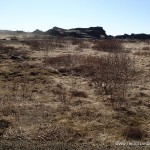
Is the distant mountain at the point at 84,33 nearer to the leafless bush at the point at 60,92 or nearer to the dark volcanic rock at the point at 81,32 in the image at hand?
the dark volcanic rock at the point at 81,32

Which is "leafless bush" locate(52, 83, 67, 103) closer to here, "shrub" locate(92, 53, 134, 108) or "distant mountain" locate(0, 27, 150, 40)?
"shrub" locate(92, 53, 134, 108)

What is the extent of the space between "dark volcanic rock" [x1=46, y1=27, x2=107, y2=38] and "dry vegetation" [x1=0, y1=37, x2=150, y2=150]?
47.9 metres

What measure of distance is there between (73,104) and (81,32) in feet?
201

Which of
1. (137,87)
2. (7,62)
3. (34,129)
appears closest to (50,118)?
(34,129)

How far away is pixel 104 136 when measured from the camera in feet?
28.4

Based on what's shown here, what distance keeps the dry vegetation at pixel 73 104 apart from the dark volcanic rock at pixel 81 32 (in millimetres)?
47891

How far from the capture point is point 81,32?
71.9 m

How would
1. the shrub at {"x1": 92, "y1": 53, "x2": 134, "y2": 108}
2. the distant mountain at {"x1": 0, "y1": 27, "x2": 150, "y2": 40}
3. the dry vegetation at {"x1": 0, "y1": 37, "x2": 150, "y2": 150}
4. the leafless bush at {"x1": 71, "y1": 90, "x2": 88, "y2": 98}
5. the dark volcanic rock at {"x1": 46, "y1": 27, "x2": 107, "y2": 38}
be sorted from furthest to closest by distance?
the distant mountain at {"x1": 0, "y1": 27, "x2": 150, "y2": 40}, the dark volcanic rock at {"x1": 46, "y1": 27, "x2": 107, "y2": 38}, the shrub at {"x1": 92, "y1": 53, "x2": 134, "y2": 108}, the leafless bush at {"x1": 71, "y1": 90, "x2": 88, "y2": 98}, the dry vegetation at {"x1": 0, "y1": 37, "x2": 150, "y2": 150}

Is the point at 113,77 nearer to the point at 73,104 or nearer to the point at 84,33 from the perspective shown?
the point at 73,104

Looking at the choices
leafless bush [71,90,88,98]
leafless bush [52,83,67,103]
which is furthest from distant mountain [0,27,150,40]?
leafless bush [71,90,88,98]

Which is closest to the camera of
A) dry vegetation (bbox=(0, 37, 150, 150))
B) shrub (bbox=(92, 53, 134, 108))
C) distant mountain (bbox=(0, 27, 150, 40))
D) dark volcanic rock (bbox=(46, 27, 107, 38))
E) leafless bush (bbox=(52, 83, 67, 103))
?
dry vegetation (bbox=(0, 37, 150, 150))

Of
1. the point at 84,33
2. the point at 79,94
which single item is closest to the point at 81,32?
the point at 84,33

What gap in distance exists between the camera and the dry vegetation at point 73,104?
27.8ft

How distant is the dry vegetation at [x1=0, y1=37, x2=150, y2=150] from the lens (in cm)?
848
